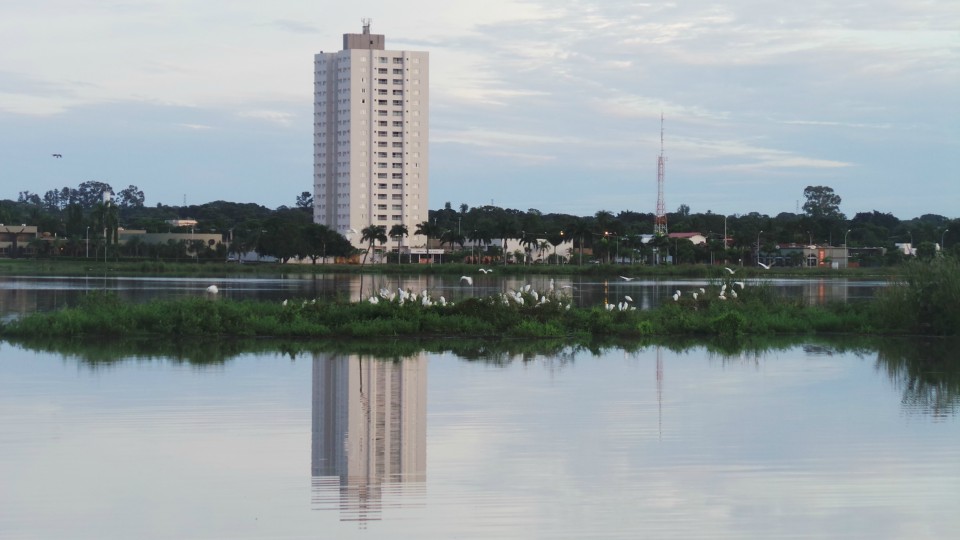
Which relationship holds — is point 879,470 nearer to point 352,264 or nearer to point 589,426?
point 589,426

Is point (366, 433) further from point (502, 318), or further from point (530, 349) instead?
point (502, 318)

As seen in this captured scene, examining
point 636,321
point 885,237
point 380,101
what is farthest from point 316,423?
point 885,237

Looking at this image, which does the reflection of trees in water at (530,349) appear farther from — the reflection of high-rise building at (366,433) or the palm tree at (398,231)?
the palm tree at (398,231)

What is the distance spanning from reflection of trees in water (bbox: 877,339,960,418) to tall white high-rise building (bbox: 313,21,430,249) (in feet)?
439

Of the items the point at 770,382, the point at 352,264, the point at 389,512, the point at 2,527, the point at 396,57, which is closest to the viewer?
the point at 2,527

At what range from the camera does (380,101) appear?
16638 cm

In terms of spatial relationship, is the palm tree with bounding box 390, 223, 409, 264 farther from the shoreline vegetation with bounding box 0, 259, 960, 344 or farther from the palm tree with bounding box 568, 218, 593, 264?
the shoreline vegetation with bounding box 0, 259, 960, 344

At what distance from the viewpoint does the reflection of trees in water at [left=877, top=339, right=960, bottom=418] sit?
21281 mm

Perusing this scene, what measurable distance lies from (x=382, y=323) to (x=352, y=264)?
118m

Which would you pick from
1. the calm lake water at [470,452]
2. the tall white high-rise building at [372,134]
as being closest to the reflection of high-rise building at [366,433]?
the calm lake water at [470,452]

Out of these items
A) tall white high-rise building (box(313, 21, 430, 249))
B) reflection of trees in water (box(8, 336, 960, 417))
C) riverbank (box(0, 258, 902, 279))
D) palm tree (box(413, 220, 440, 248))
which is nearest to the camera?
reflection of trees in water (box(8, 336, 960, 417))

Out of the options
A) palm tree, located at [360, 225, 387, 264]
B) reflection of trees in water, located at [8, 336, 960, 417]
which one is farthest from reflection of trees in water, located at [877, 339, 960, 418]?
palm tree, located at [360, 225, 387, 264]

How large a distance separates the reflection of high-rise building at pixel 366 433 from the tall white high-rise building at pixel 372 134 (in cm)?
14080

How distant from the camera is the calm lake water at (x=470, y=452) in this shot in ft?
40.9
